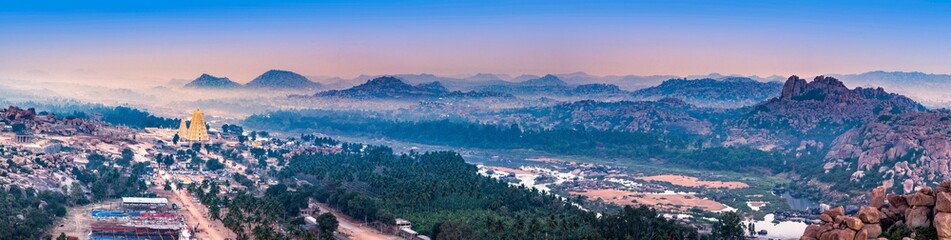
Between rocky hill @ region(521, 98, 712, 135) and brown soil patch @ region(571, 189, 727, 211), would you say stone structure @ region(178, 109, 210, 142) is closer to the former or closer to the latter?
brown soil patch @ region(571, 189, 727, 211)

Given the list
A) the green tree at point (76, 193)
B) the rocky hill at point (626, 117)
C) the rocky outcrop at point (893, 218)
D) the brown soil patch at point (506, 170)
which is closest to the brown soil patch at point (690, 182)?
the brown soil patch at point (506, 170)

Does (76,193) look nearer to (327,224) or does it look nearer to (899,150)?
(327,224)

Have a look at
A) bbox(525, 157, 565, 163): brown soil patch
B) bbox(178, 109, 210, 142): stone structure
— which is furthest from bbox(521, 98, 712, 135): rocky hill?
bbox(178, 109, 210, 142): stone structure

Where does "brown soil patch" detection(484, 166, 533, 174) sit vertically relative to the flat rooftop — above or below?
below

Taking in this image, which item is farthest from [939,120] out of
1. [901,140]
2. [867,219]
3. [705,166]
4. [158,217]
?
[867,219]

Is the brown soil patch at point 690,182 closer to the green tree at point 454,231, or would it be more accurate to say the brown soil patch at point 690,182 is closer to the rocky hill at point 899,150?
the rocky hill at point 899,150

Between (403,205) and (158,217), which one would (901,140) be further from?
(158,217)
